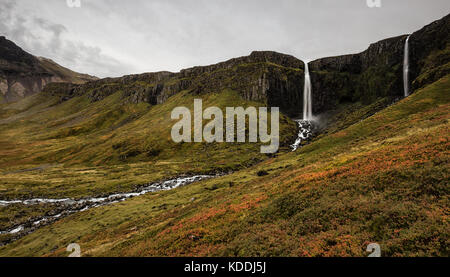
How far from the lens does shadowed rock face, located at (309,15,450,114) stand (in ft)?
330

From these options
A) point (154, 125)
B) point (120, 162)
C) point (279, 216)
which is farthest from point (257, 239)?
point (154, 125)

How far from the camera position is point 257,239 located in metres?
15.3

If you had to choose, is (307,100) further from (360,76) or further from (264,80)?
(360,76)

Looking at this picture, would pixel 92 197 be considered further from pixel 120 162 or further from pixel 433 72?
pixel 433 72

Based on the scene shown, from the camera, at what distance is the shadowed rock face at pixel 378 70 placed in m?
100

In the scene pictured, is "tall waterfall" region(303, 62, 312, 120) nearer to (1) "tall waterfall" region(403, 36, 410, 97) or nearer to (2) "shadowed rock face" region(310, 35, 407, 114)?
(2) "shadowed rock face" region(310, 35, 407, 114)

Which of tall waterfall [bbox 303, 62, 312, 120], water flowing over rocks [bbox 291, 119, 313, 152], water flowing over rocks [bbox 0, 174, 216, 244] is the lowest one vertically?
water flowing over rocks [bbox 0, 174, 216, 244]

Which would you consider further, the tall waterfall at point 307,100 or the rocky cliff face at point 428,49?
the tall waterfall at point 307,100

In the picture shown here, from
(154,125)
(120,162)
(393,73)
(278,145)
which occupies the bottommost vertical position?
(120,162)

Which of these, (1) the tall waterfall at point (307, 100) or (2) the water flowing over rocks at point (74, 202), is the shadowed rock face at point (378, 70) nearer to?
(1) the tall waterfall at point (307, 100)

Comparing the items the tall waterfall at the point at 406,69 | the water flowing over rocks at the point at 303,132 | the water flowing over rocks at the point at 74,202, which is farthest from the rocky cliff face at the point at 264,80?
the water flowing over rocks at the point at 74,202

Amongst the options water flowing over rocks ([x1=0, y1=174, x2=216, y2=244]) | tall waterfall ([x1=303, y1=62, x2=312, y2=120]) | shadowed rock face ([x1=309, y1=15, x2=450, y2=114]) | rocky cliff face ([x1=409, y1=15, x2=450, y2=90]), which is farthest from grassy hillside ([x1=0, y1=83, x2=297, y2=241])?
rocky cliff face ([x1=409, y1=15, x2=450, y2=90])

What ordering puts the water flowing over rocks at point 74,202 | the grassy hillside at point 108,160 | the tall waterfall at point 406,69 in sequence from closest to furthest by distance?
1. the water flowing over rocks at point 74,202
2. the grassy hillside at point 108,160
3. the tall waterfall at point 406,69
